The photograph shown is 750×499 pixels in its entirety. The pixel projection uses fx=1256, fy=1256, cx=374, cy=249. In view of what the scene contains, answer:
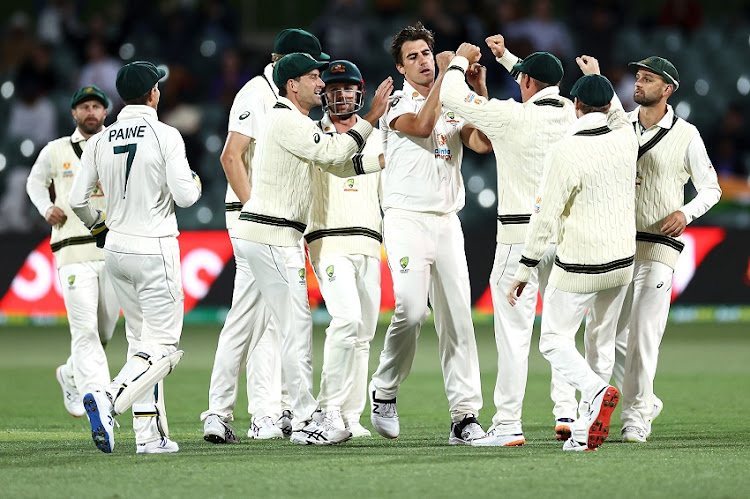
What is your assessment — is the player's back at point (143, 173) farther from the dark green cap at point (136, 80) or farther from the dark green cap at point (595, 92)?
the dark green cap at point (595, 92)

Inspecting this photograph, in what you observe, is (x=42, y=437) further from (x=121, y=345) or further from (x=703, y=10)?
(x=703, y=10)

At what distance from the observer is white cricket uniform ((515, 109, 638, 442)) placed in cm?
719

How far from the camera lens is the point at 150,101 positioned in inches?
302

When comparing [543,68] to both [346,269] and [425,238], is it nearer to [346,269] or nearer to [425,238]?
[425,238]

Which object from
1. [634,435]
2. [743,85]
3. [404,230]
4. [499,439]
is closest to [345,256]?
[404,230]

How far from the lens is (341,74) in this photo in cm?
793

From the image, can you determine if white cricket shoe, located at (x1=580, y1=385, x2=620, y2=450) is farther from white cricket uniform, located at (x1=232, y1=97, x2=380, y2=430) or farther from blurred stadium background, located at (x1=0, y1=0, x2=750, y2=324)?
blurred stadium background, located at (x1=0, y1=0, x2=750, y2=324)

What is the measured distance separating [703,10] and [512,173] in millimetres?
13965

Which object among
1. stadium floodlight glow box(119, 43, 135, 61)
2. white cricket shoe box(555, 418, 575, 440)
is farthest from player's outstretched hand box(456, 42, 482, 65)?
stadium floodlight glow box(119, 43, 135, 61)

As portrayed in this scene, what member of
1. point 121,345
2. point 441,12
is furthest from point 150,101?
point 441,12

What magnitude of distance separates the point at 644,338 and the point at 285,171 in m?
2.50

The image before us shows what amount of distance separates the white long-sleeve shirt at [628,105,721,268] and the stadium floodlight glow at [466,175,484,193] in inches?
358

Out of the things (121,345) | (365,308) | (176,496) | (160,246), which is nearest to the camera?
(176,496)

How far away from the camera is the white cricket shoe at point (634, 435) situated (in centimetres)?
781
